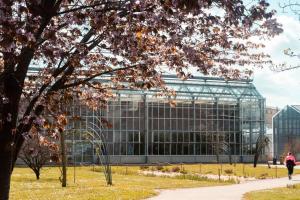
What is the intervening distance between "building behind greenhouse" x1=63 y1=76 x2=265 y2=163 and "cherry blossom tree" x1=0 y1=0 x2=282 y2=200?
4618 cm

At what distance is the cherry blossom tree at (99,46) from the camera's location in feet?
20.2

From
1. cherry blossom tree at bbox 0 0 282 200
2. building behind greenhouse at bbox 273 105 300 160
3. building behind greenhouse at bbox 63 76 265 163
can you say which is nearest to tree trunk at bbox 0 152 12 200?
cherry blossom tree at bbox 0 0 282 200

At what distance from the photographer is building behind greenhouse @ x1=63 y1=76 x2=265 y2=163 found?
58.7m

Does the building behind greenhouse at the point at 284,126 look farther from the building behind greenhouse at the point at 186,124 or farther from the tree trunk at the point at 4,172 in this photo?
the tree trunk at the point at 4,172

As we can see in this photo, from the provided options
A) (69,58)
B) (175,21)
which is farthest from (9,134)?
(175,21)

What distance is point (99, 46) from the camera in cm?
771

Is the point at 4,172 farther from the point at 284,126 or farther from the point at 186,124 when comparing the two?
the point at 284,126

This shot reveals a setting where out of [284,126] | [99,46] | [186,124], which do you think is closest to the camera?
[99,46]

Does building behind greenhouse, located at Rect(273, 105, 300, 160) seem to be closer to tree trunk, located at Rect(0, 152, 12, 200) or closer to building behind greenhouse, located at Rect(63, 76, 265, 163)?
building behind greenhouse, located at Rect(63, 76, 265, 163)

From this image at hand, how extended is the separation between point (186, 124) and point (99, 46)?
55.3 meters

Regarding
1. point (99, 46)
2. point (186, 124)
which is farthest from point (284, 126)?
point (99, 46)

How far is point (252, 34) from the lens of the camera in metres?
8.87

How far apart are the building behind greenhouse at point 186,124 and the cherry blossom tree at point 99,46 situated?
4618 cm

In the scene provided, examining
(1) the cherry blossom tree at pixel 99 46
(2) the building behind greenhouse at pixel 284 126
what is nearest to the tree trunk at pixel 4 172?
(1) the cherry blossom tree at pixel 99 46
